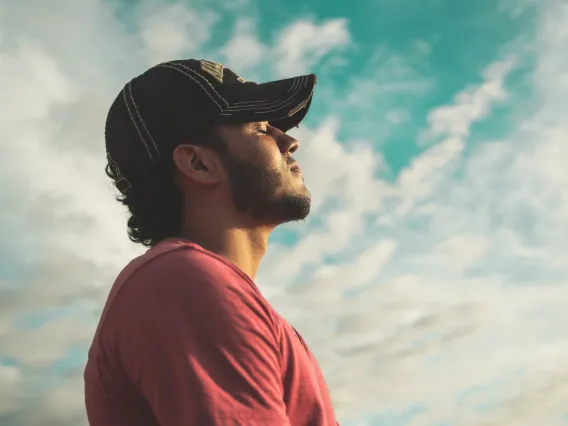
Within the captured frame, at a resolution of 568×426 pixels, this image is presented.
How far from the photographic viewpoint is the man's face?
4203 mm

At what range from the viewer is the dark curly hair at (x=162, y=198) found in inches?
171

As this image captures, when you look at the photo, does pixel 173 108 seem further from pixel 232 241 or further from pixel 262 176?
pixel 232 241

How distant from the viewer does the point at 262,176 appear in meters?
4.24

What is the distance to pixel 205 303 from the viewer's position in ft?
9.39

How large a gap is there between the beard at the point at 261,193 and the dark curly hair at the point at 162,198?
0.20 metres

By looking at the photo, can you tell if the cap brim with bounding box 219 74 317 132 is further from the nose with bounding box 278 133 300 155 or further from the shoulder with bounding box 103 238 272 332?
the shoulder with bounding box 103 238 272 332

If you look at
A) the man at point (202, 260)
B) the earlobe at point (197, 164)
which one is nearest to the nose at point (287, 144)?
the man at point (202, 260)

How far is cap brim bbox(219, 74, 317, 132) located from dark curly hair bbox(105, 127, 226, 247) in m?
0.19

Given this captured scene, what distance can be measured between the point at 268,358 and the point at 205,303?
39 cm

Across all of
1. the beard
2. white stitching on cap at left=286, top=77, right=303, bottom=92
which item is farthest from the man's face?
white stitching on cap at left=286, top=77, right=303, bottom=92

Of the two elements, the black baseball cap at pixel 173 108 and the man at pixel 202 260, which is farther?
the black baseball cap at pixel 173 108

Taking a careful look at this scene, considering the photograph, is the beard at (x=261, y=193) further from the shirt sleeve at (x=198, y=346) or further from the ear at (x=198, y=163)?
the shirt sleeve at (x=198, y=346)

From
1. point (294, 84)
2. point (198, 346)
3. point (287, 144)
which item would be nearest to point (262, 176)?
point (287, 144)

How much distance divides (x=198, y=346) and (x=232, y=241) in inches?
53.6
